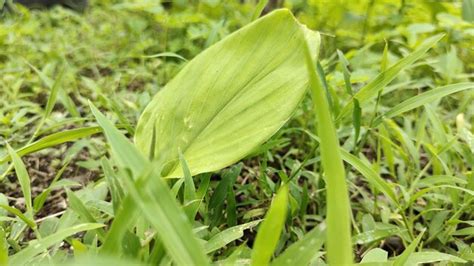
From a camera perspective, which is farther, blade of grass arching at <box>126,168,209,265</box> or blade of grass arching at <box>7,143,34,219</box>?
blade of grass arching at <box>7,143,34,219</box>

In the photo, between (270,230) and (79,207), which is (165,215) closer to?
(270,230)

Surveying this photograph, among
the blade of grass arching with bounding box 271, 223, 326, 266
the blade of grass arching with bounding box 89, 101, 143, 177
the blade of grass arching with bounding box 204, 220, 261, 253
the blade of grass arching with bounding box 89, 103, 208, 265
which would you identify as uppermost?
the blade of grass arching with bounding box 89, 101, 143, 177

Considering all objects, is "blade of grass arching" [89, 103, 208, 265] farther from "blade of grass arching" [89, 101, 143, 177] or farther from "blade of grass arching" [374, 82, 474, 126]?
"blade of grass arching" [374, 82, 474, 126]

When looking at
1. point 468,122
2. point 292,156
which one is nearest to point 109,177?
point 292,156

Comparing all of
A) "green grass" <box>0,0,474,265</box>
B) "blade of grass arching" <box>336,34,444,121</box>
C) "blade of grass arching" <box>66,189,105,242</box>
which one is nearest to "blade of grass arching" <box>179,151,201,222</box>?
"green grass" <box>0,0,474,265</box>

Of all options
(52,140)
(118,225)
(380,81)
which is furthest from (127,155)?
(380,81)

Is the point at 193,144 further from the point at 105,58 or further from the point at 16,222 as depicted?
the point at 105,58
